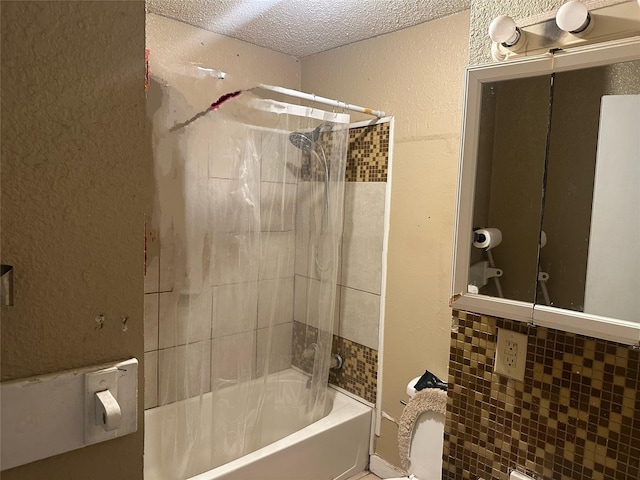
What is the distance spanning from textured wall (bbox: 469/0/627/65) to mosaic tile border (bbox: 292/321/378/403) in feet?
5.28

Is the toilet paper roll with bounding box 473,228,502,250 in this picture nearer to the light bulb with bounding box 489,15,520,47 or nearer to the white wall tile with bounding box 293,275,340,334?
the light bulb with bounding box 489,15,520,47

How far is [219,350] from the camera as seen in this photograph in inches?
77.3

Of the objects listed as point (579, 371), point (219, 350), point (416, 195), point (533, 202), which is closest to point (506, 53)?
point (533, 202)

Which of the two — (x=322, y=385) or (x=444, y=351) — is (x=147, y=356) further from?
(x=444, y=351)

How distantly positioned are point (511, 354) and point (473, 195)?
0.45 metres

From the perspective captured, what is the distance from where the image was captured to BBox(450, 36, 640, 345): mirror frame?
3.16 ft

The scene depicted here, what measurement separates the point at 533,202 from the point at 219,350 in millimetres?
1448

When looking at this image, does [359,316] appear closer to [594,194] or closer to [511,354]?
[511,354]

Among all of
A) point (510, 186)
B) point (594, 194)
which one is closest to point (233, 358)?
point (510, 186)

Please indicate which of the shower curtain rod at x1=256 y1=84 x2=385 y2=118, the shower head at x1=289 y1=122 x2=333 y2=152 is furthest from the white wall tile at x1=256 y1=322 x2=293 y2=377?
the shower curtain rod at x1=256 y1=84 x2=385 y2=118

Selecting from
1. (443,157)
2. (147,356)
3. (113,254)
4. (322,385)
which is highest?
(443,157)

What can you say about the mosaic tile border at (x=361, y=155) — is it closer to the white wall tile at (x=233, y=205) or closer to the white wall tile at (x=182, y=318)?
the white wall tile at (x=233, y=205)

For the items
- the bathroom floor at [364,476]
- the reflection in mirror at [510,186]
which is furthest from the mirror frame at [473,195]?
the bathroom floor at [364,476]

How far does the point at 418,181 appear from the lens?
2186 millimetres
